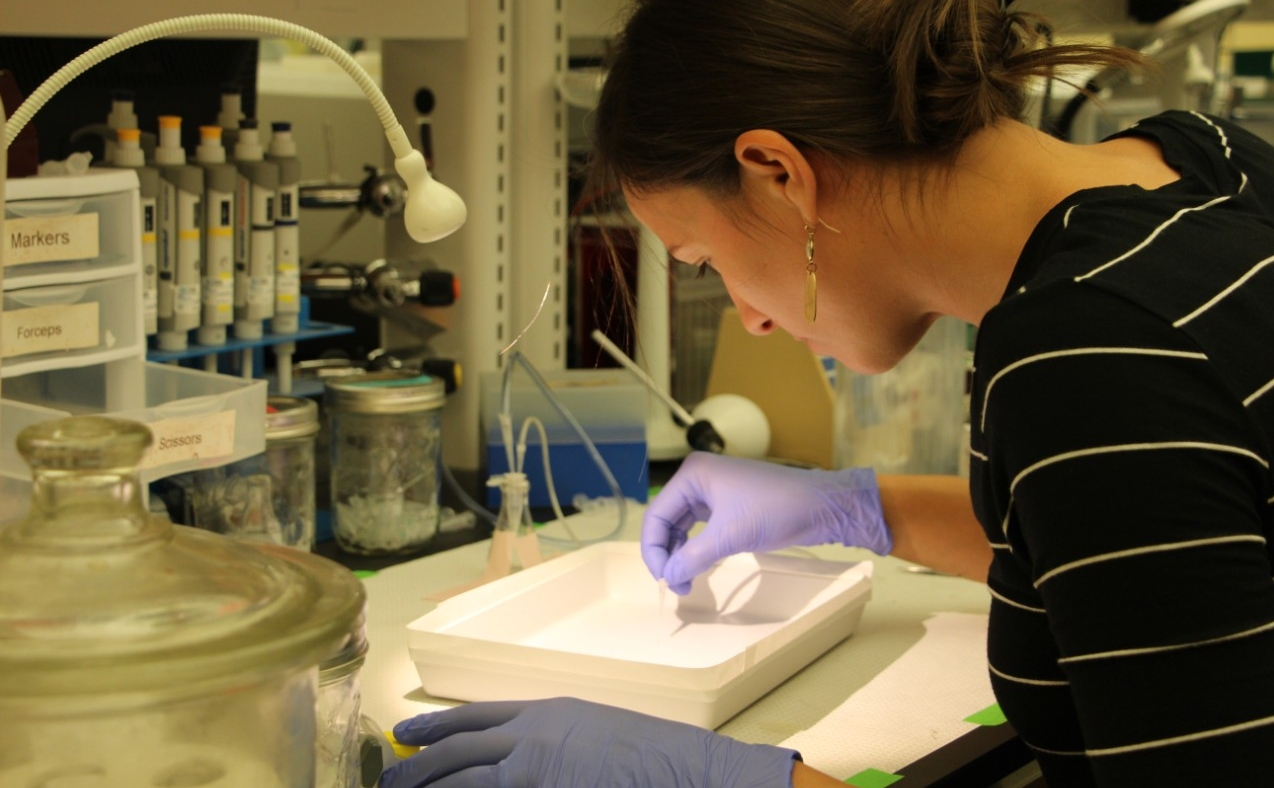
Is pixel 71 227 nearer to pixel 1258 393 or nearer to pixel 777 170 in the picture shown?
pixel 777 170

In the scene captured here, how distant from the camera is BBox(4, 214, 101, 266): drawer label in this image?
3.79ft

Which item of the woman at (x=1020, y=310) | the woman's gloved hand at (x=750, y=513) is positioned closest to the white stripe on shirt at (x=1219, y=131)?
the woman at (x=1020, y=310)

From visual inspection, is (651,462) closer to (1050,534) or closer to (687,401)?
(687,401)

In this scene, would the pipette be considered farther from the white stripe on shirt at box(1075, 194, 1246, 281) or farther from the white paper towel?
the white stripe on shirt at box(1075, 194, 1246, 281)

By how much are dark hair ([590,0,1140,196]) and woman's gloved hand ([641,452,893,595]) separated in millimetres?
485

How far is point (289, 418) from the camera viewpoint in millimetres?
1507

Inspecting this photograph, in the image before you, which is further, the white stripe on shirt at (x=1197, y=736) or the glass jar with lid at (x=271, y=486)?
the glass jar with lid at (x=271, y=486)

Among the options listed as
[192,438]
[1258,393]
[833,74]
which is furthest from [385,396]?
[1258,393]

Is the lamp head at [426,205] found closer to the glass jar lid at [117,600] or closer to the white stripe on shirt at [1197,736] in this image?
the glass jar lid at [117,600]

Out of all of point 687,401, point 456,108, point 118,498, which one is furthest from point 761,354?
point 118,498

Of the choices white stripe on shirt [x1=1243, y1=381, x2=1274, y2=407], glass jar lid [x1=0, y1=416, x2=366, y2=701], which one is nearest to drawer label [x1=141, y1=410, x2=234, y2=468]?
glass jar lid [x1=0, y1=416, x2=366, y2=701]

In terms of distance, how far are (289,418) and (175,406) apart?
0.79 ft

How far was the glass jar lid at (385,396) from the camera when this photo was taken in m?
1.60

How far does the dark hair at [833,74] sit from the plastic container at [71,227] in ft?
1.76
